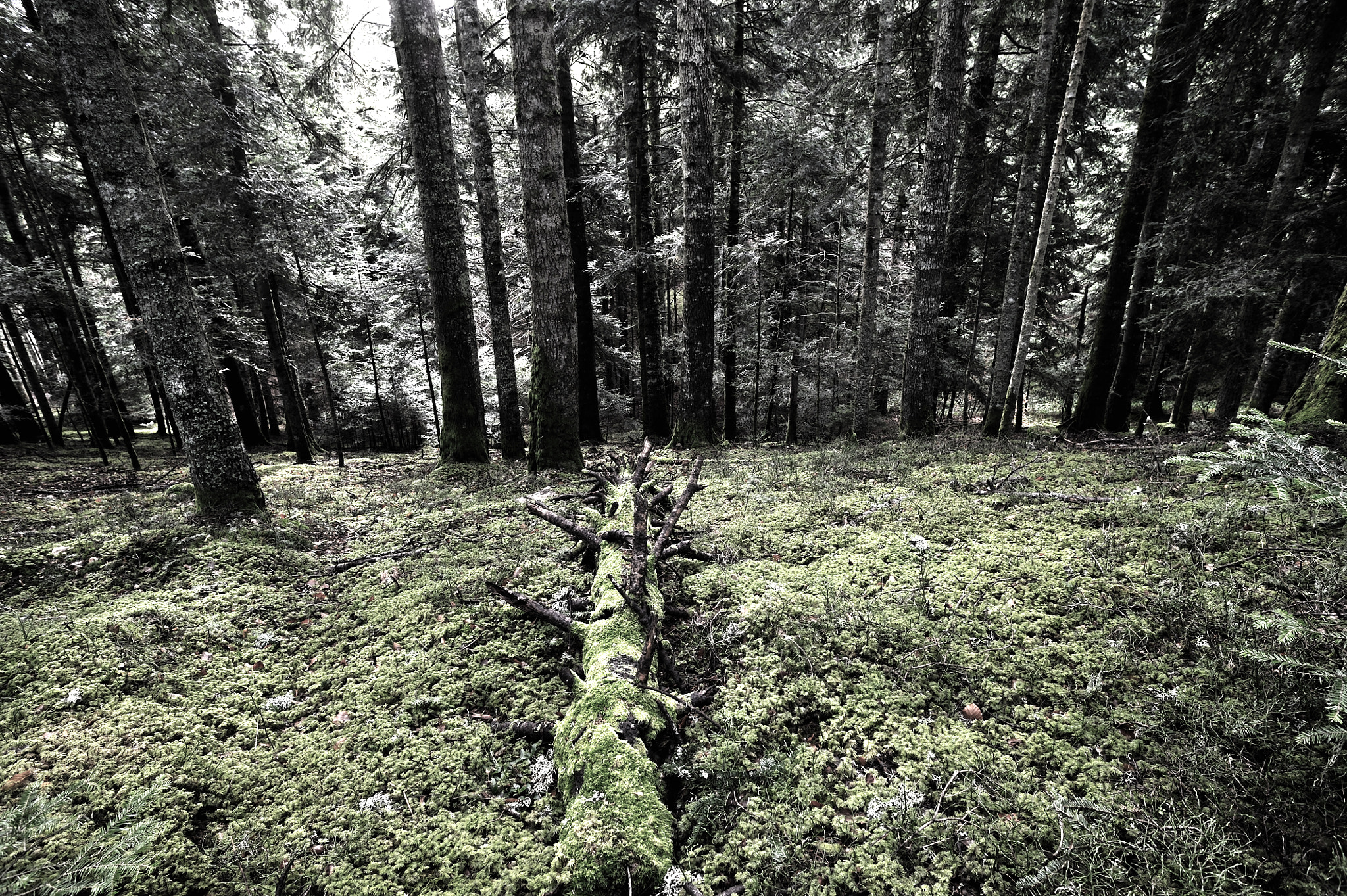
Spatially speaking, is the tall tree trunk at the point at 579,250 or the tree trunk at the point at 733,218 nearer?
the tall tree trunk at the point at 579,250

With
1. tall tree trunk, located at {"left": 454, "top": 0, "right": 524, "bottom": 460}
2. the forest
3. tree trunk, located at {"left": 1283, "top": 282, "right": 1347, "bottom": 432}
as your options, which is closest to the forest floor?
the forest

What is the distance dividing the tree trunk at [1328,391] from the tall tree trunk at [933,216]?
17.2 feet

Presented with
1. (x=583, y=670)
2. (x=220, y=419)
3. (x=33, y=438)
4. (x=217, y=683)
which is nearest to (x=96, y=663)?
(x=217, y=683)

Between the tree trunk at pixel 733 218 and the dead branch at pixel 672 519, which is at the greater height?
the tree trunk at pixel 733 218

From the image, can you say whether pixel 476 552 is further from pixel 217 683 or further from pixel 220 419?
pixel 220 419

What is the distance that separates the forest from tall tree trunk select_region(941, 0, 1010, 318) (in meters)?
0.16

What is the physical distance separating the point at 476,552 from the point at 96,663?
2.78 meters

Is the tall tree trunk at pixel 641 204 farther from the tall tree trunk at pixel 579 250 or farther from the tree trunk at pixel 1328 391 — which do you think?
the tree trunk at pixel 1328 391

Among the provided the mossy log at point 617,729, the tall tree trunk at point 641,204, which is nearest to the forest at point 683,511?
the mossy log at point 617,729

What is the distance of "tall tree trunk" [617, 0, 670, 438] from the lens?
12.1 metres

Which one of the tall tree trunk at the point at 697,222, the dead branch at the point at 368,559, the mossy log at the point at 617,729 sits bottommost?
the dead branch at the point at 368,559

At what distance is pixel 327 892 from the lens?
7.22 ft

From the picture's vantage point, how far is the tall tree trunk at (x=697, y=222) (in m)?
9.39

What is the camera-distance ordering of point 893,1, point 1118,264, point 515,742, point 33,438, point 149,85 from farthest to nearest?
point 33,438
point 1118,264
point 893,1
point 149,85
point 515,742
